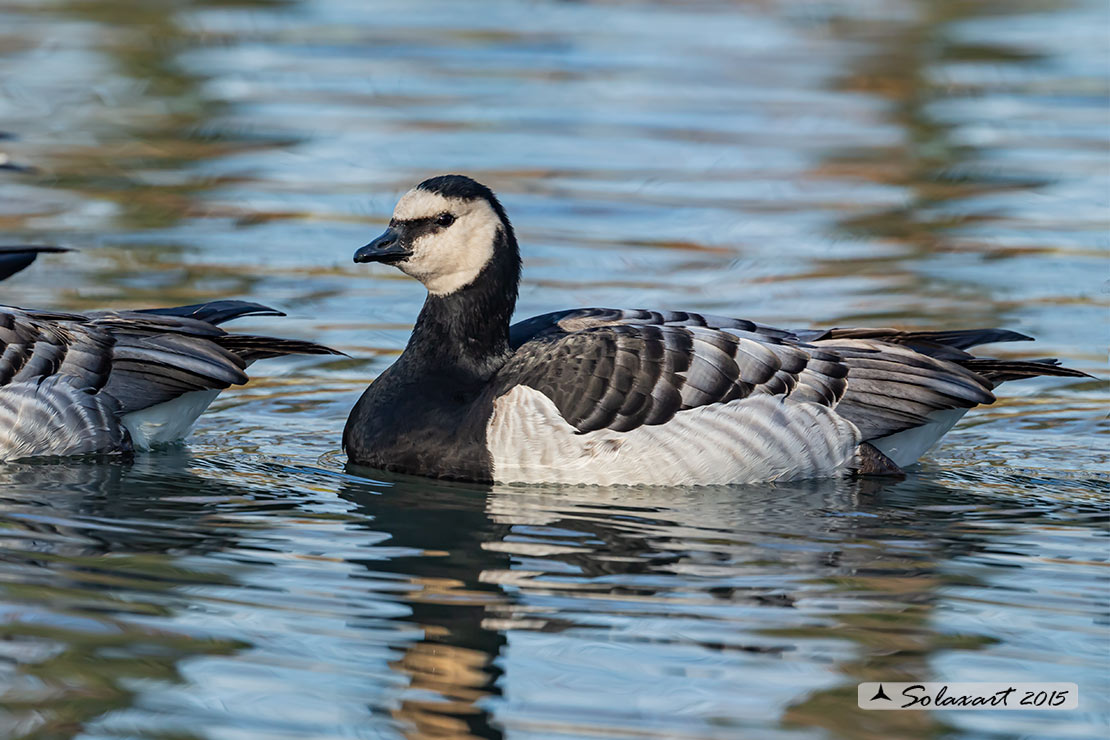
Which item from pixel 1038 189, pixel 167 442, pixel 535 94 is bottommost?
pixel 167 442

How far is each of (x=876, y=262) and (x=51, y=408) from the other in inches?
312

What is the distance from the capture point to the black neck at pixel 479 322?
10.7 metres

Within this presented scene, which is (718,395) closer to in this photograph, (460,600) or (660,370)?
(660,370)

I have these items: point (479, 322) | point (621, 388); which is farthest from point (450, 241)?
point (621, 388)

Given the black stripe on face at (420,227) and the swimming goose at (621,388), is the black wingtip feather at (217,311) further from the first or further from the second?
the black stripe on face at (420,227)

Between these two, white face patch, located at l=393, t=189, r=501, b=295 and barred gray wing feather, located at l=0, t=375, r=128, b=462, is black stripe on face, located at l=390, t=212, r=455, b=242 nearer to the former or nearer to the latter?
white face patch, located at l=393, t=189, r=501, b=295

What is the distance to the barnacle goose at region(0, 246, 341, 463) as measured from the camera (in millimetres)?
10594

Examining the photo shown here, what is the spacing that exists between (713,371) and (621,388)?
0.56 meters

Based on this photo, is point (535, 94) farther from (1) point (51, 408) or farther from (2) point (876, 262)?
(1) point (51, 408)

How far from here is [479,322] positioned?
35.2 ft

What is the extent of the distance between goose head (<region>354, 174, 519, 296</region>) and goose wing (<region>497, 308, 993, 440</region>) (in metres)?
0.59

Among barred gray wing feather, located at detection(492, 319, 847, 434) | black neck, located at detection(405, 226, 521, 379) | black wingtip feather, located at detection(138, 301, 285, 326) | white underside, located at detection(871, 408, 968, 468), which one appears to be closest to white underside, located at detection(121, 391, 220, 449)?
black wingtip feather, located at detection(138, 301, 285, 326)

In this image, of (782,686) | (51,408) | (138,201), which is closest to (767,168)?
(138,201)

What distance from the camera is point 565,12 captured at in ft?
95.5
